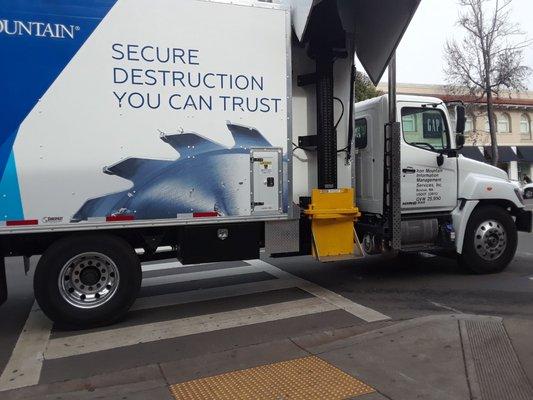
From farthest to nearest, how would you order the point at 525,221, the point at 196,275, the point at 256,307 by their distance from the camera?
the point at 196,275 < the point at 525,221 < the point at 256,307

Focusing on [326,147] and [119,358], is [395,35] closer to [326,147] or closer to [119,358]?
[326,147]

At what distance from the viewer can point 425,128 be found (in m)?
7.65

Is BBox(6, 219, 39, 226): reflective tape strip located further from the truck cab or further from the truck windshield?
the truck windshield

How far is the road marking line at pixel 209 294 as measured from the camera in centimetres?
665

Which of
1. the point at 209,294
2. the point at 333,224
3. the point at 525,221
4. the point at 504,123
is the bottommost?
the point at 209,294

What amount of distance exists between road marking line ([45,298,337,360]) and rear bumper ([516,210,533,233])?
3.95 metres

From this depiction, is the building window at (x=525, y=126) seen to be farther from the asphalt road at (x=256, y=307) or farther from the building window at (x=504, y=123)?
the asphalt road at (x=256, y=307)

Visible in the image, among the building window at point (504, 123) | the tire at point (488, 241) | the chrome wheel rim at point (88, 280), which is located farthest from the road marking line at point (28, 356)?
the building window at point (504, 123)

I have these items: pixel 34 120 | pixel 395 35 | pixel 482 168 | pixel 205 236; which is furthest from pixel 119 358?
pixel 482 168

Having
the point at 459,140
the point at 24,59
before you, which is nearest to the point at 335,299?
the point at 459,140

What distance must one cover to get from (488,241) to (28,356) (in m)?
6.37

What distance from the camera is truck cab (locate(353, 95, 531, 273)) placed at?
739 centimetres

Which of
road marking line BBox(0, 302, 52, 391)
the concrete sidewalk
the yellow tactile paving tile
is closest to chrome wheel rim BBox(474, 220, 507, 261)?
the concrete sidewalk

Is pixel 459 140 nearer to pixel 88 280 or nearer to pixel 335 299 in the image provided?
pixel 335 299
